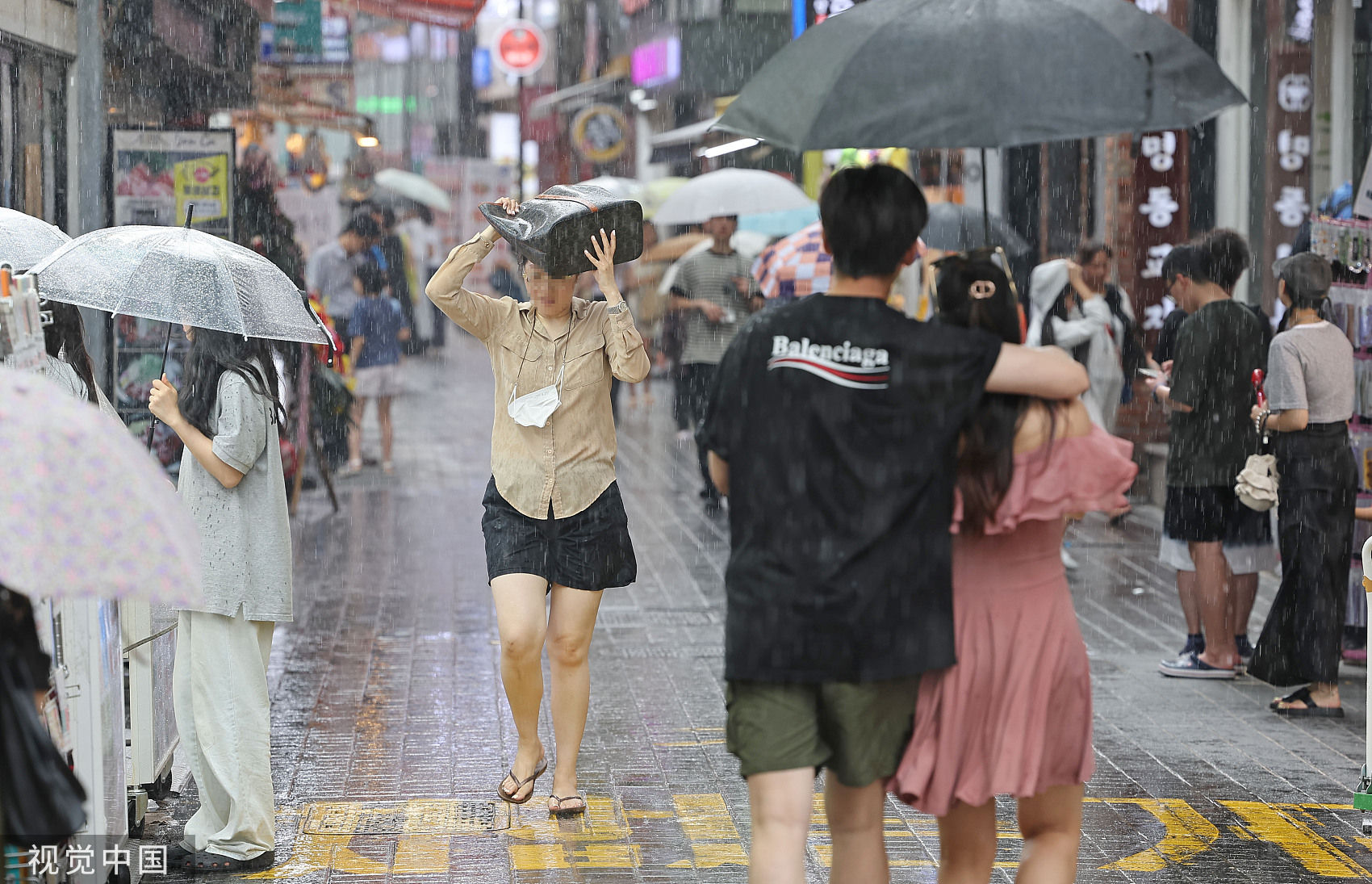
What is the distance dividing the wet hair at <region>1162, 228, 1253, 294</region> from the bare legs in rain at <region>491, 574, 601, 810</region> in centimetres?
349

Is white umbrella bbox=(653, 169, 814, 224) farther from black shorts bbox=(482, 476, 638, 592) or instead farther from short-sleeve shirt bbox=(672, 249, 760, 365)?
black shorts bbox=(482, 476, 638, 592)

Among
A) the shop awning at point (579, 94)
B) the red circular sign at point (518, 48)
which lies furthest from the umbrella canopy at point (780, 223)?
the shop awning at point (579, 94)

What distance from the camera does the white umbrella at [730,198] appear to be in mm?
14164

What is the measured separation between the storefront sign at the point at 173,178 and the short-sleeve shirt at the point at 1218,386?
6.00m

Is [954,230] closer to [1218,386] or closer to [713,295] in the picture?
[713,295]

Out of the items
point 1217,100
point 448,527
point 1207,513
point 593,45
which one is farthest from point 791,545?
point 593,45

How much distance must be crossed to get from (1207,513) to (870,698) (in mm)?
4646

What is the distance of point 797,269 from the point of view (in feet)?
35.6

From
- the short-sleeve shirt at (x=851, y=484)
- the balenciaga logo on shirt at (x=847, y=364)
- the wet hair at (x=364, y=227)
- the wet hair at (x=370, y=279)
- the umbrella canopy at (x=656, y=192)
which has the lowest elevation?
the short-sleeve shirt at (x=851, y=484)

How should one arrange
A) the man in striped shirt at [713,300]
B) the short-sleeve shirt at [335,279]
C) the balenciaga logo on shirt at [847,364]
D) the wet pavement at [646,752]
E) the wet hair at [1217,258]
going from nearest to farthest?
the balenciaga logo on shirt at [847,364], the wet pavement at [646,752], the wet hair at [1217,258], the man in striped shirt at [713,300], the short-sleeve shirt at [335,279]

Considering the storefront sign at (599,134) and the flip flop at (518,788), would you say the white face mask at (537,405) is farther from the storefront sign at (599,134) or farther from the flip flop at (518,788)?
the storefront sign at (599,134)

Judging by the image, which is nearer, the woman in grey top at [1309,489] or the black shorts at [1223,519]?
the woman in grey top at [1309,489]

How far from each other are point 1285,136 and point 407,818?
31.8 ft

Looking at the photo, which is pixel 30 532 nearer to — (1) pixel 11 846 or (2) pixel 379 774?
(1) pixel 11 846
